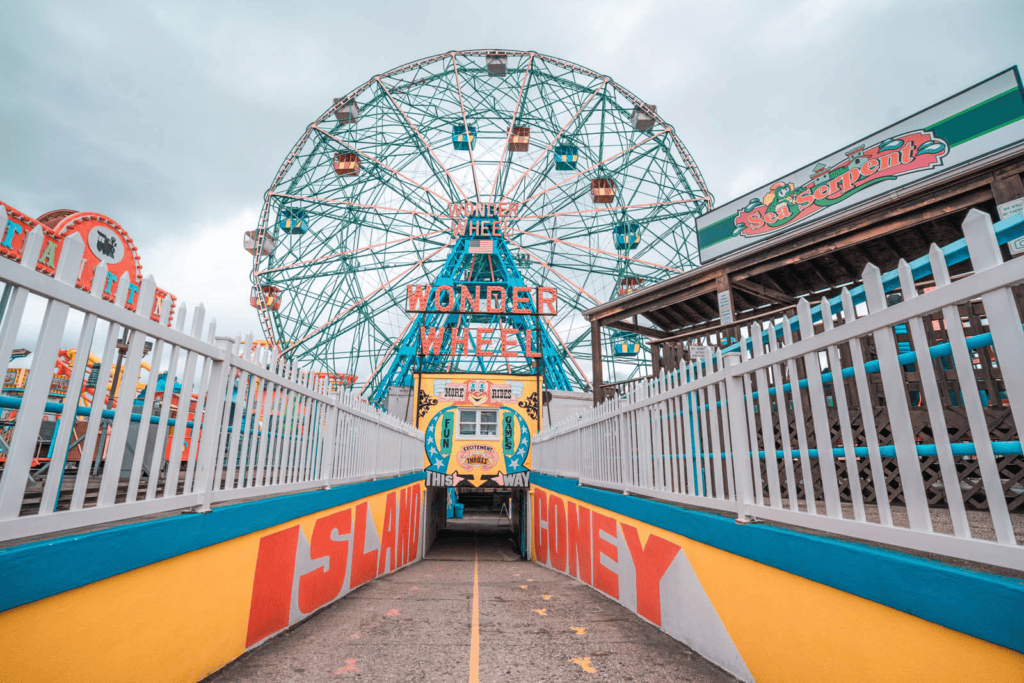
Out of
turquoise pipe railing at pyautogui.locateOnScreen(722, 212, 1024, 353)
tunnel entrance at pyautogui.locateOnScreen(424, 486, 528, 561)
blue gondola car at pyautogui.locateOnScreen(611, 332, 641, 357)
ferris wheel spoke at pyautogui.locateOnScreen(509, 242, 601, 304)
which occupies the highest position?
ferris wheel spoke at pyautogui.locateOnScreen(509, 242, 601, 304)

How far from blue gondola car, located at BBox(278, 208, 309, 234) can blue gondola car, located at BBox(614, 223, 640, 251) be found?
15.6m

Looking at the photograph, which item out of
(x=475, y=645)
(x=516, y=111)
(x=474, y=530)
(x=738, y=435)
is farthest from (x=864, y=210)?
(x=516, y=111)

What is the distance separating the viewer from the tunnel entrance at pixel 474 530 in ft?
41.2

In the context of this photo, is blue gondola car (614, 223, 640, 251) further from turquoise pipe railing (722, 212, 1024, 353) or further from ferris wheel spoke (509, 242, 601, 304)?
turquoise pipe railing (722, 212, 1024, 353)

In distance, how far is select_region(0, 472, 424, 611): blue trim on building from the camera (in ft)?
5.54

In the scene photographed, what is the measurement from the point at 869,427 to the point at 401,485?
24.3 feet

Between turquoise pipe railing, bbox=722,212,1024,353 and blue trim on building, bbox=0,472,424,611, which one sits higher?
turquoise pipe railing, bbox=722,212,1024,353

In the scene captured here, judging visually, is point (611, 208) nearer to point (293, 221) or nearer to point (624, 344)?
point (624, 344)

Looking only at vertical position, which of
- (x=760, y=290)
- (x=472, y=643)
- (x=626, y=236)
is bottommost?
(x=472, y=643)

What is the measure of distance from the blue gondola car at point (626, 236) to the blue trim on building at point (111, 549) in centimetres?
2376

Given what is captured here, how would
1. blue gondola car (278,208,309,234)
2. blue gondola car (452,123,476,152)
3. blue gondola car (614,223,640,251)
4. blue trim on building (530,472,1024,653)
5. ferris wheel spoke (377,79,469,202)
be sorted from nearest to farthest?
1. blue trim on building (530,472,1024,653)
2. ferris wheel spoke (377,79,469,202)
3. blue gondola car (614,223,640,251)
4. blue gondola car (278,208,309,234)
5. blue gondola car (452,123,476,152)

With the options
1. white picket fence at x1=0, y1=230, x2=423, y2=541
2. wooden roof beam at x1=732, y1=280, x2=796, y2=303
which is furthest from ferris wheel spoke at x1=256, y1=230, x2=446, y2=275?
white picket fence at x1=0, y1=230, x2=423, y2=541

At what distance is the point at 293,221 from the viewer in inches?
1000

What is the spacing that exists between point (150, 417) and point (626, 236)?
80.2 ft
